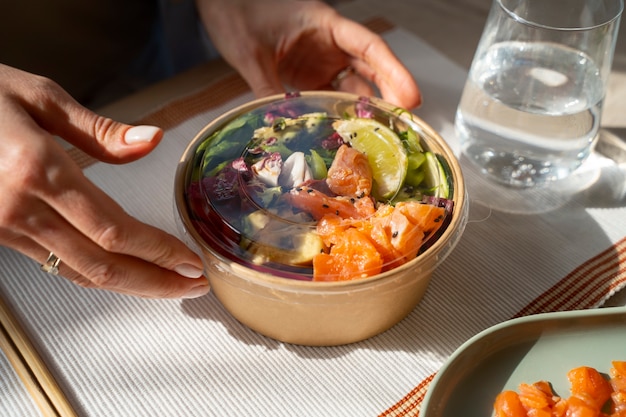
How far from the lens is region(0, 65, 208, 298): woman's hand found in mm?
849

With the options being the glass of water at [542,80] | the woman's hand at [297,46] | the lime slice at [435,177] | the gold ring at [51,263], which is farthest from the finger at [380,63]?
the gold ring at [51,263]

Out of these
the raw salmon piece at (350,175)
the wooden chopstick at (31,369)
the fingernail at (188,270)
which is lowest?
the wooden chopstick at (31,369)

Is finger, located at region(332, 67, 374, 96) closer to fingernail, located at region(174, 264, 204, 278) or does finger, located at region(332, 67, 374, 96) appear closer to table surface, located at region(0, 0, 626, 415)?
table surface, located at region(0, 0, 626, 415)

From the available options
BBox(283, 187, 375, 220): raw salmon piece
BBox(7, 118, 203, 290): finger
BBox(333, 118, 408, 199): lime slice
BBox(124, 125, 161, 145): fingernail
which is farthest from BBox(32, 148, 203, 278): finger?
BBox(333, 118, 408, 199): lime slice

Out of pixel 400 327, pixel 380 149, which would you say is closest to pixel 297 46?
pixel 380 149

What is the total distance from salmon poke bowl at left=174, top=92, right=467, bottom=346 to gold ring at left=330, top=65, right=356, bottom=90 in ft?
1.21

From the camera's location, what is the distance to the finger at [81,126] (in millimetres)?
958

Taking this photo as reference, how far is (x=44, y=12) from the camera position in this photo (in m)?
1.61

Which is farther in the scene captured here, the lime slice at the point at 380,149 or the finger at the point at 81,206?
the lime slice at the point at 380,149

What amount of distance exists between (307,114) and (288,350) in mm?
441

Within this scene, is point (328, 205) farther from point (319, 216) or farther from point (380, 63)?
point (380, 63)

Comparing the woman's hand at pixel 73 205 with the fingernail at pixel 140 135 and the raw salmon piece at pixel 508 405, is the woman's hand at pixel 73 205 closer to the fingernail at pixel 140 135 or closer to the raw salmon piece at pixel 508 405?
the fingernail at pixel 140 135

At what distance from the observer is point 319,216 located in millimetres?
1010

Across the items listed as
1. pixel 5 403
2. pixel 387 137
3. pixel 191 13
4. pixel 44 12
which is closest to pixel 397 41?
pixel 191 13
